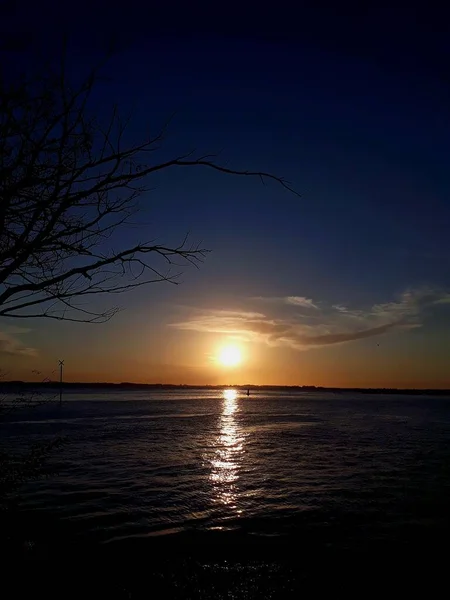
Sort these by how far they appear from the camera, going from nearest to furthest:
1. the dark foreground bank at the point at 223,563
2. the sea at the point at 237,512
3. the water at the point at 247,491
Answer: the dark foreground bank at the point at 223,563 < the sea at the point at 237,512 < the water at the point at 247,491

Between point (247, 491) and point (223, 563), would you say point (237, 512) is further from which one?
point (223, 563)

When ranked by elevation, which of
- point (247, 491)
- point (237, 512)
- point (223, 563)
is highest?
point (223, 563)

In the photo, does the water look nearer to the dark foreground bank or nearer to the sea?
the sea

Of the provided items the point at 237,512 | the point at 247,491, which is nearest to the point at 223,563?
the point at 237,512

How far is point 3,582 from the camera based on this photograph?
690 cm

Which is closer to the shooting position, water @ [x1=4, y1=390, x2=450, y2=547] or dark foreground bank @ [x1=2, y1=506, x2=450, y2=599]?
dark foreground bank @ [x1=2, y1=506, x2=450, y2=599]

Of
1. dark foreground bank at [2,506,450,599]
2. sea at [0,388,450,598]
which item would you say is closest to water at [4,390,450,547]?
sea at [0,388,450,598]

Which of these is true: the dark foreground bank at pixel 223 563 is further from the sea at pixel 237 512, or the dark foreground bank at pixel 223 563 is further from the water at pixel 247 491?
the water at pixel 247 491

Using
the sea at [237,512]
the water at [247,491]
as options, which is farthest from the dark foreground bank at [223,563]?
the water at [247,491]

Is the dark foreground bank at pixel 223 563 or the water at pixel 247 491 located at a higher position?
the dark foreground bank at pixel 223 563

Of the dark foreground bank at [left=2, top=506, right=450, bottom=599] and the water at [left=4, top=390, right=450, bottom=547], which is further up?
the dark foreground bank at [left=2, top=506, right=450, bottom=599]

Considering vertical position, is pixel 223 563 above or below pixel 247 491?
above

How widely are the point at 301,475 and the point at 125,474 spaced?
7098 millimetres

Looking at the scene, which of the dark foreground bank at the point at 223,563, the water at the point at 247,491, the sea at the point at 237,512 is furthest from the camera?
the water at the point at 247,491
